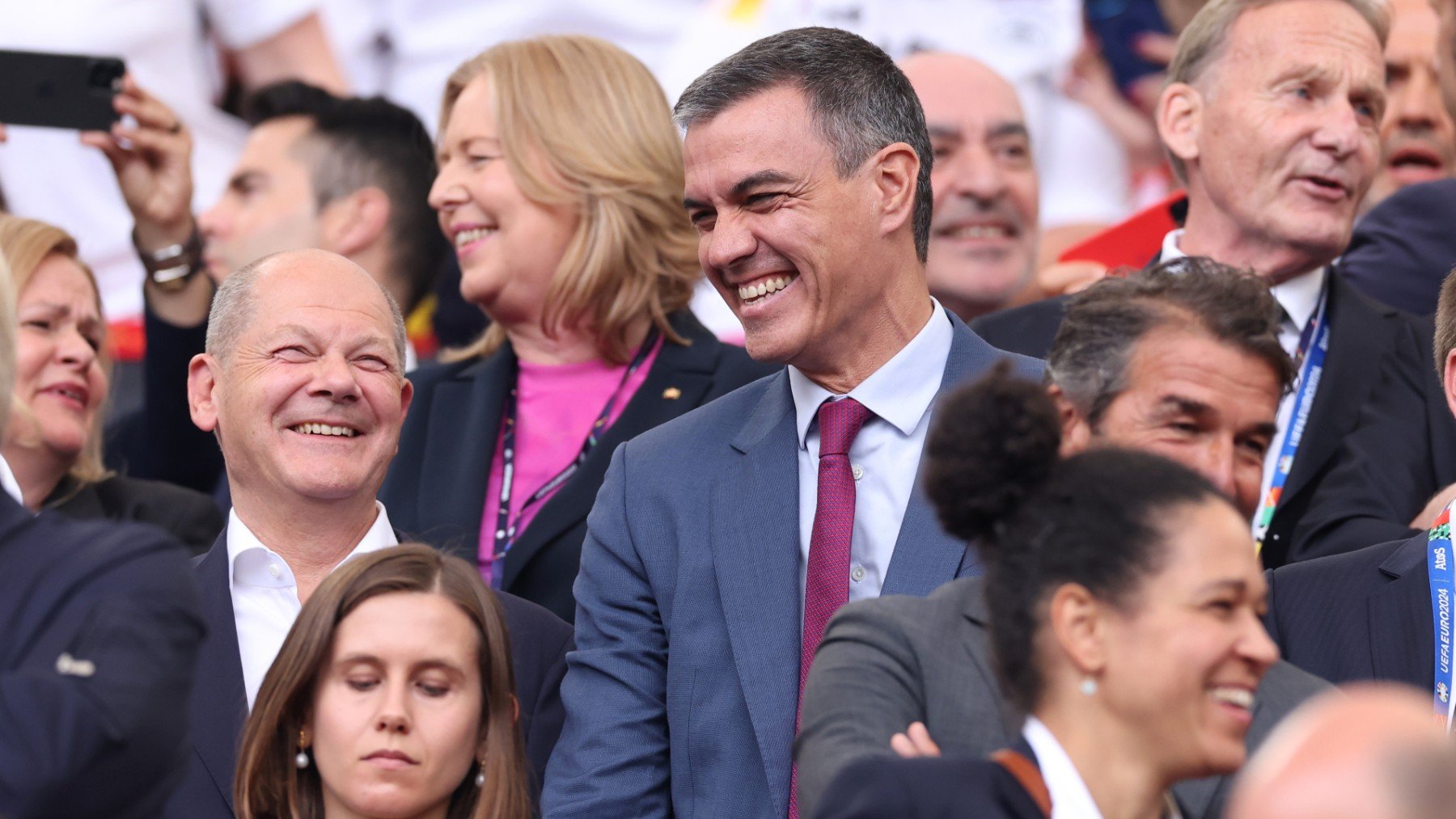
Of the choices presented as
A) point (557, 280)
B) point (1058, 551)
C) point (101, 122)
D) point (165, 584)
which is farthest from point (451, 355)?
point (1058, 551)

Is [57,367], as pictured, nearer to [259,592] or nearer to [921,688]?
[259,592]

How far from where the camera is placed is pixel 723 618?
3.27 meters

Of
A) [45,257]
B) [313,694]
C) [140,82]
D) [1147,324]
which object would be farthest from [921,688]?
[140,82]

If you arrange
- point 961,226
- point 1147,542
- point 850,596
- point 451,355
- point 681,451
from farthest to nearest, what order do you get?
point 961,226 → point 451,355 → point 681,451 → point 850,596 → point 1147,542

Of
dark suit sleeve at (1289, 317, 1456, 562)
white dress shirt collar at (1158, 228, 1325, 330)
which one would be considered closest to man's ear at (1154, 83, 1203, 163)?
white dress shirt collar at (1158, 228, 1325, 330)

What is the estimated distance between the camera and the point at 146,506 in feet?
15.1

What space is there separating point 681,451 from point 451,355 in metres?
1.63

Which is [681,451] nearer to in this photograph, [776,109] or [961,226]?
[776,109]

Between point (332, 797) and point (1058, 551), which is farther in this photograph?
point (332, 797)

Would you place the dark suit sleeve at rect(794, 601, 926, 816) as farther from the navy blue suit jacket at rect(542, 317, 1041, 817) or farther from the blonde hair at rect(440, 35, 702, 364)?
the blonde hair at rect(440, 35, 702, 364)

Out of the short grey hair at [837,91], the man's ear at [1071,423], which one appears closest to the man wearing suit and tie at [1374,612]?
the man's ear at [1071,423]

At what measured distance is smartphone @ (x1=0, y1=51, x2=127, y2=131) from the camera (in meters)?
4.84

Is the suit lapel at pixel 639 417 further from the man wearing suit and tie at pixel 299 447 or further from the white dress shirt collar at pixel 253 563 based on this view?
the white dress shirt collar at pixel 253 563

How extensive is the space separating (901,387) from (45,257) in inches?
91.5
